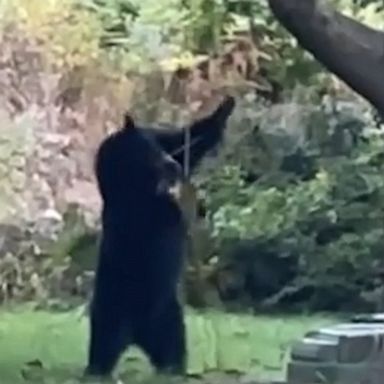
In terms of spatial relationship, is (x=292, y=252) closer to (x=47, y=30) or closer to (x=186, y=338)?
(x=186, y=338)

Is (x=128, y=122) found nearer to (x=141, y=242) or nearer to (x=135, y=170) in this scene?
(x=135, y=170)

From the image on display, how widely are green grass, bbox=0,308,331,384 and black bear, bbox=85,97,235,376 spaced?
3 cm

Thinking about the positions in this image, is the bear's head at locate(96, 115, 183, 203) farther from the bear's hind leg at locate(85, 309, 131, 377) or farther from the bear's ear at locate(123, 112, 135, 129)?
the bear's hind leg at locate(85, 309, 131, 377)

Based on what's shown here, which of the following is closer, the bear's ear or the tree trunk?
the tree trunk

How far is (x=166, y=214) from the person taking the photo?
2.52 meters

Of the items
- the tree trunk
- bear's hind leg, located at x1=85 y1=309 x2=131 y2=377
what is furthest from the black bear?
the tree trunk

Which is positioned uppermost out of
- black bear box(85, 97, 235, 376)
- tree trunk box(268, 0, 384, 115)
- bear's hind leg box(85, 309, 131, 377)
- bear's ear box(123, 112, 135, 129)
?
tree trunk box(268, 0, 384, 115)

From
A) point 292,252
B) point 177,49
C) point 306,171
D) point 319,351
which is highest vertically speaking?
point 177,49

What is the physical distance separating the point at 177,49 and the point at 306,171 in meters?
0.33

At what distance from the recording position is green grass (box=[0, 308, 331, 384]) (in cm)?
250

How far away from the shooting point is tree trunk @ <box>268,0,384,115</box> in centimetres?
219

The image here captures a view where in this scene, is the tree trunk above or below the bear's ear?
above

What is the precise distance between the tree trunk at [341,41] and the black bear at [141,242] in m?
0.37

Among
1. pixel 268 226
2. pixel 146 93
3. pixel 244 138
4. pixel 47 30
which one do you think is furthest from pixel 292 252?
pixel 47 30
